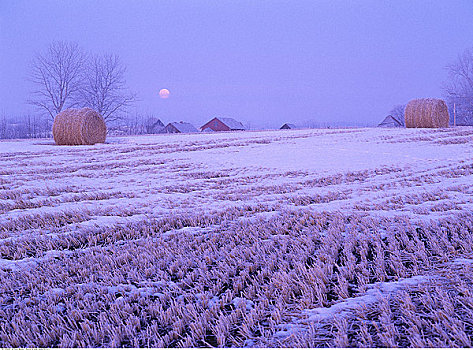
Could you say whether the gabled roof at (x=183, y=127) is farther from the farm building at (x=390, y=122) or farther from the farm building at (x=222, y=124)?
the farm building at (x=390, y=122)

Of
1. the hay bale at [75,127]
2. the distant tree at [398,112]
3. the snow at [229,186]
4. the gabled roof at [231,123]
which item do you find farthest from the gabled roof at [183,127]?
the snow at [229,186]

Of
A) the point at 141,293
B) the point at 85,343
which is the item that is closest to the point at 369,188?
the point at 141,293

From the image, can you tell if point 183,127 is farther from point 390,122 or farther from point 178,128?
point 390,122

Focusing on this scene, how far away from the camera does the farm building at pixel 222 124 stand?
5844cm

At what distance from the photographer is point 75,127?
1850cm

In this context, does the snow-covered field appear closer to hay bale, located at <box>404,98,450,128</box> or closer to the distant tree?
hay bale, located at <box>404,98,450,128</box>

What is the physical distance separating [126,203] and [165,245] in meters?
2.31

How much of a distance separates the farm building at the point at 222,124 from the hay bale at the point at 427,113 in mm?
37367

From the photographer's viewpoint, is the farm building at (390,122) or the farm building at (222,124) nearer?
the farm building at (222,124)

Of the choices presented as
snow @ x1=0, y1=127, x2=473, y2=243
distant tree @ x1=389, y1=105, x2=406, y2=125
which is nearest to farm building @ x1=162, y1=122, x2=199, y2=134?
distant tree @ x1=389, y1=105, x2=406, y2=125

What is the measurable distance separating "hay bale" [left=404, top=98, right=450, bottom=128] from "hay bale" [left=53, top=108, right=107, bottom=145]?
20.0 meters

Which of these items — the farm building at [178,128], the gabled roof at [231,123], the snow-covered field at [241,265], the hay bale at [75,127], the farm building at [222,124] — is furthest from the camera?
the gabled roof at [231,123]

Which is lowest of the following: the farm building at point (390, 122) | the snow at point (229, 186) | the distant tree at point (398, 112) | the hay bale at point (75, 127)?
the snow at point (229, 186)

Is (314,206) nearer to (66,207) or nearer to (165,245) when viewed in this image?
(165,245)
